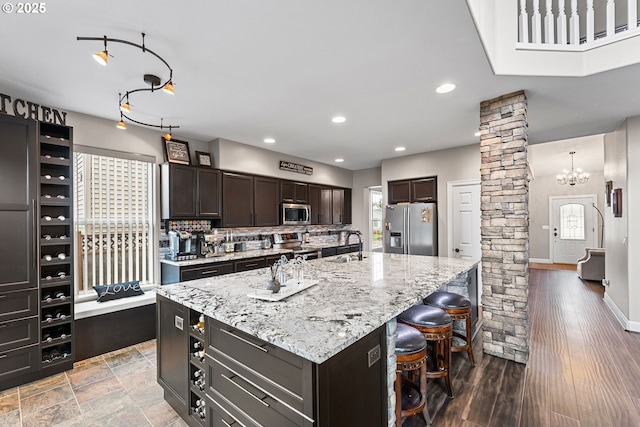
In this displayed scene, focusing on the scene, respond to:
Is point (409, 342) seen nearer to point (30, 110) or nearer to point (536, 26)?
point (536, 26)

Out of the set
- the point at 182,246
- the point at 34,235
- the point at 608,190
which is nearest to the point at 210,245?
the point at 182,246

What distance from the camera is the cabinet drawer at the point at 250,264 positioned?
13.9ft

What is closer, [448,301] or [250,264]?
[448,301]

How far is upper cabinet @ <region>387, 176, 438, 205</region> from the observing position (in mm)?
5305

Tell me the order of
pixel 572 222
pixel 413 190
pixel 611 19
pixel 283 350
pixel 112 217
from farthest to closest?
pixel 572 222
pixel 413 190
pixel 112 217
pixel 611 19
pixel 283 350

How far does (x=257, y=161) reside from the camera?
16.3 ft

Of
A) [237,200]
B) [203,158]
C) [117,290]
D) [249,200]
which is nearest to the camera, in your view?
[117,290]

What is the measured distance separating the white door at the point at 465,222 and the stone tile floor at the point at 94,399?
4.60 meters

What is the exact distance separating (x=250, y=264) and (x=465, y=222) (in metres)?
3.62

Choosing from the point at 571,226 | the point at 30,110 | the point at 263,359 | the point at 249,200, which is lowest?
the point at 263,359

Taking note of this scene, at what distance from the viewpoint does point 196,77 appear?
8.32ft

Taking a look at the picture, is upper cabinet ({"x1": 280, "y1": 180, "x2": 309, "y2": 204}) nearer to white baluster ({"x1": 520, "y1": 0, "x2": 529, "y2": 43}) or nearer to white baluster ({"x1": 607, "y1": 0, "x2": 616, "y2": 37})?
white baluster ({"x1": 520, "y1": 0, "x2": 529, "y2": 43})

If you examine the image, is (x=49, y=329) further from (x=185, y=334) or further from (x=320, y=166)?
(x=320, y=166)

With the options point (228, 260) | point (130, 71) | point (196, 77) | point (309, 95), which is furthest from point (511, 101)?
point (228, 260)
